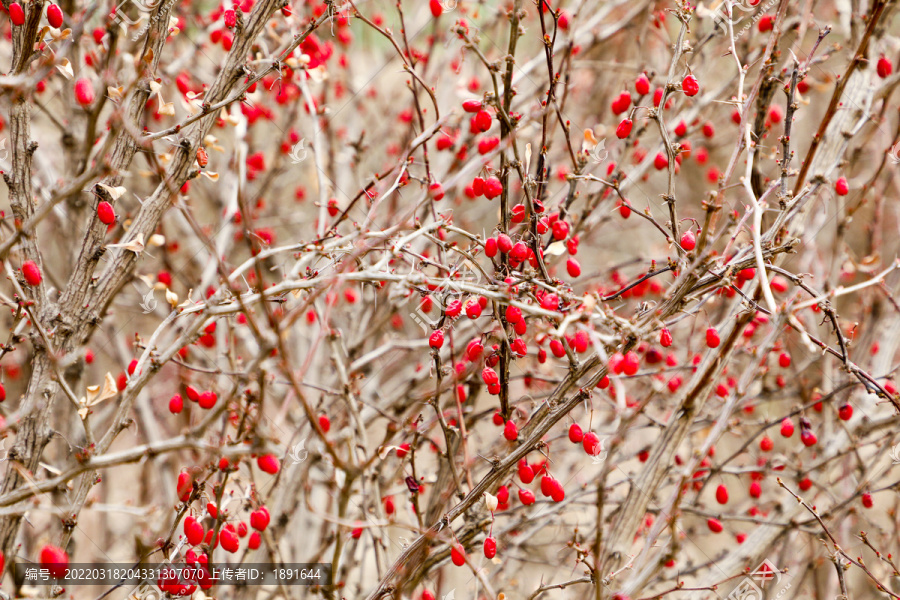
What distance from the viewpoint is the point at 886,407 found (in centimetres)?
315

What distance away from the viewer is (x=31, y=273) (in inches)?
76.0

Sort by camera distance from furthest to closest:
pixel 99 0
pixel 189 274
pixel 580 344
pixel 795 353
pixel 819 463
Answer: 1. pixel 795 353
2. pixel 189 274
3. pixel 819 463
4. pixel 580 344
5. pixel 99 0

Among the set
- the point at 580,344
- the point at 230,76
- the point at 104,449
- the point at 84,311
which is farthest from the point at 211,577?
the point at 230,76

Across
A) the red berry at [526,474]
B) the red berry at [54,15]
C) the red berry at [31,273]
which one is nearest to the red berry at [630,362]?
the red berry at [526,474]

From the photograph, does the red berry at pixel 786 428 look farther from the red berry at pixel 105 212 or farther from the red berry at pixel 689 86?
the red berry at pixel 105 212

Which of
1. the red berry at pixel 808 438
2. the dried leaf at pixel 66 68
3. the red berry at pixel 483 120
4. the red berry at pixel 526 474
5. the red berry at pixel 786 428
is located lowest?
the red berry at pixel 526 474

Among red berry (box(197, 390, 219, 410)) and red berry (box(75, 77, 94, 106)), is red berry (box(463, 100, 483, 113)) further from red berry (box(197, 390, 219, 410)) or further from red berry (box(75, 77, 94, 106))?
red berry (box(197, 390, 219, 410))

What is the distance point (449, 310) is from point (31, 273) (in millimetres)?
1265

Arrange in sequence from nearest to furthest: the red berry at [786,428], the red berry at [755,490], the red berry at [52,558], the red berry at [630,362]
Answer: the red berry at [52,558] → the red berry at [630,362] → the red berry at [786,428] → the red berry at [755,490]

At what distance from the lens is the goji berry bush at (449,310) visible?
1841 millimetres

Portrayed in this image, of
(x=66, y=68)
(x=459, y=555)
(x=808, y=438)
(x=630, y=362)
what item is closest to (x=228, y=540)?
(x=459, y=555)

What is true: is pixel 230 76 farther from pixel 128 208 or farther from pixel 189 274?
pixel 128 208

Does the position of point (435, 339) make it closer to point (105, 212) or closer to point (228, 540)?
point (228, 540)

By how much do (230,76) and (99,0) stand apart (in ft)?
1.29
